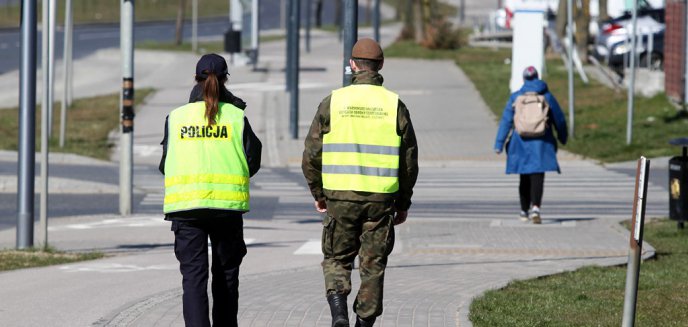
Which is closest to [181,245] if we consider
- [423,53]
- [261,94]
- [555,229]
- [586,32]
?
[555,229]

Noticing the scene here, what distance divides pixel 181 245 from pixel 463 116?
2496 centimetres

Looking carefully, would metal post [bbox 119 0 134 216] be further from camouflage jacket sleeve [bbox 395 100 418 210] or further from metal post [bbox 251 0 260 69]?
metal post [bbox 251 0 260 69]

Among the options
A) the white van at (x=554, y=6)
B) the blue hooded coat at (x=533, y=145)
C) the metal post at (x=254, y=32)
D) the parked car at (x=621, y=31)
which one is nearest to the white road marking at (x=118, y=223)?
the blue hooded coat at (x=533, y=145)

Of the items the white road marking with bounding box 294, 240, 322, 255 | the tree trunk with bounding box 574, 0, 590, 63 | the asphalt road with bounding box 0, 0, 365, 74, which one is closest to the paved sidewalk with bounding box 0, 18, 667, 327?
the white road marking with bounding box 294, 240, 322, 255

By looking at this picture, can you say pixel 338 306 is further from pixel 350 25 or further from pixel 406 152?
pixel 350 25

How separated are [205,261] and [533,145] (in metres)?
8.39

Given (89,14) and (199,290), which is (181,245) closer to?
(199,290)

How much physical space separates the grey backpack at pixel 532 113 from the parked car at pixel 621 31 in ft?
78.2

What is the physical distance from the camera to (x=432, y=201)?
1967cm

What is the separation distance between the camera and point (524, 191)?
53.1 ft

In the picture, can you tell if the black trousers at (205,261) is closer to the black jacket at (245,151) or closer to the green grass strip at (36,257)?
the black jacket at (245,151)

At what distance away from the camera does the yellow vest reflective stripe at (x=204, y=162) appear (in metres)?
7.76

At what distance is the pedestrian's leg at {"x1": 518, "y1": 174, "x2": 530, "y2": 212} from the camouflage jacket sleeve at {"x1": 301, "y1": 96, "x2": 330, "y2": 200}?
319 inches

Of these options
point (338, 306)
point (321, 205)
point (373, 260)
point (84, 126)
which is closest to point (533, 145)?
point (321, 205)
